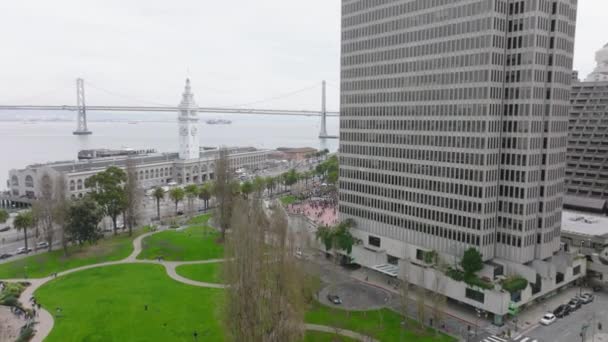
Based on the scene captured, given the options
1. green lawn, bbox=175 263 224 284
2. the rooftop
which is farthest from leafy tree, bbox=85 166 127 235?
the rooftop

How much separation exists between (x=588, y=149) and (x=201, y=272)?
291ft

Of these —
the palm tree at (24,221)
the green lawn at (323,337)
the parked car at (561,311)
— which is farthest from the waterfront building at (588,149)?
the palm tree at (24,221)

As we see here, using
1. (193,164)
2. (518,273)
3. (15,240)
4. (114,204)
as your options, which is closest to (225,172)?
(114,204)

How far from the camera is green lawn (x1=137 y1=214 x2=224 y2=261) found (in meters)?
79.9

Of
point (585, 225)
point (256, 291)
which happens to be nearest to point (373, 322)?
point (256, 291)

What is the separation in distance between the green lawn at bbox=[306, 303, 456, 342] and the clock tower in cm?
11556

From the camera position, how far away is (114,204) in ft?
294

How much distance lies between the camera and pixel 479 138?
58.9 meters

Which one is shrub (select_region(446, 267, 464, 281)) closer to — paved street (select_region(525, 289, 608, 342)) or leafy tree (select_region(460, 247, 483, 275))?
leafy tree (select_region(460, 247, 483, 275))

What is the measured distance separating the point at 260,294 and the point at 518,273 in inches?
1466

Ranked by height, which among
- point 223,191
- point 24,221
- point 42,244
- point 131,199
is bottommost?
point 42,244

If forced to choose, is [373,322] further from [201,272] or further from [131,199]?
[131,199]

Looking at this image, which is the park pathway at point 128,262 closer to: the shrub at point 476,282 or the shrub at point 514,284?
the shrub at point 476,282

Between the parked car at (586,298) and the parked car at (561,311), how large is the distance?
337 cm
